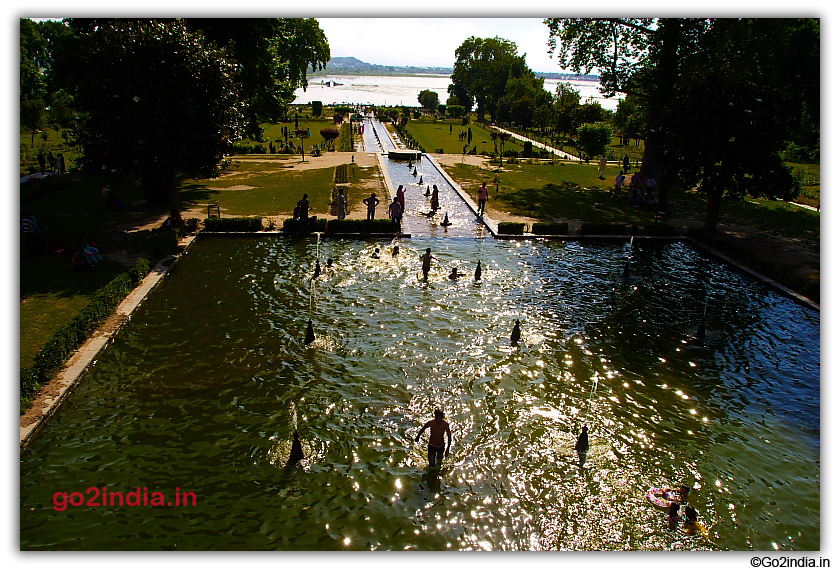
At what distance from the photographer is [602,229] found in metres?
26.7

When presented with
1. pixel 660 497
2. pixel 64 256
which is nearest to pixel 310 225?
pixel 64 256

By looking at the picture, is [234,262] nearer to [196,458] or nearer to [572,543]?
[196,458]

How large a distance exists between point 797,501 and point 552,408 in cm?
493

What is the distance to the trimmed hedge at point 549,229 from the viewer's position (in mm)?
26297

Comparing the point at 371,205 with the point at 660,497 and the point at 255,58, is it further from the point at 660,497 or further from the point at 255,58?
the point at 660,497

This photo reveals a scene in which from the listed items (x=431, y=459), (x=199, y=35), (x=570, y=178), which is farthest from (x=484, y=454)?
(x=570, y=178)

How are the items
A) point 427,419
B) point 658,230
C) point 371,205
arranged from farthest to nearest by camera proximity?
point 658,230
point 371,205
point 427,419

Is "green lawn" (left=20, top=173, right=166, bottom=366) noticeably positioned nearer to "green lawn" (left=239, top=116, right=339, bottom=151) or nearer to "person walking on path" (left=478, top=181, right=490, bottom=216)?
"person walking on path" (left=478, top=181, right=490, bottom=216)

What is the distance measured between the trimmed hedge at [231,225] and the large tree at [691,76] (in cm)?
2053

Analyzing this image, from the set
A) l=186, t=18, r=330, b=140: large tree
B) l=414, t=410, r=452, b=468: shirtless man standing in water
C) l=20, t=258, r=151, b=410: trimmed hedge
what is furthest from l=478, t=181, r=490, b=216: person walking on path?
l=414, t=410, r=452, b=468: shirtless man standing in water

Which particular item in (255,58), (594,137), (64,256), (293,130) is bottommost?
(64,256)

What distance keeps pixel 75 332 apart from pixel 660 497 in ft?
47.8

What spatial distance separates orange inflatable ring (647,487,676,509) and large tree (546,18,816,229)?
20291mm

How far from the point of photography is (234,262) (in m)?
21.6
